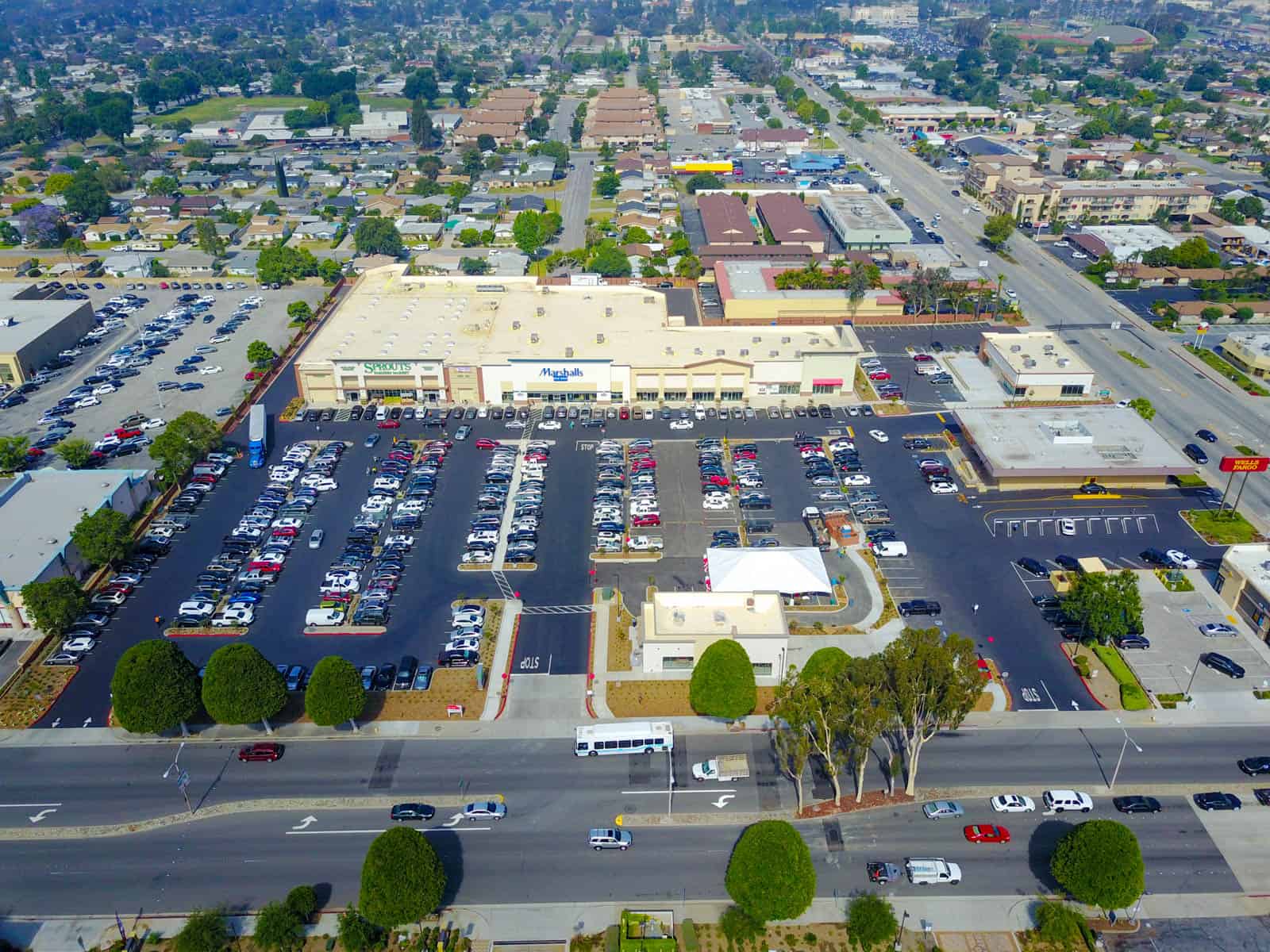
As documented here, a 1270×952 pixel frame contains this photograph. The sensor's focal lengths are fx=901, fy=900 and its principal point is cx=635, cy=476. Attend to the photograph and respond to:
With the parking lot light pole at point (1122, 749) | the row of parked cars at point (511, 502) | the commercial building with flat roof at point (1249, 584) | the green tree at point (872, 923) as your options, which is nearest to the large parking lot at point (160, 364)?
the row of parked cars at point (511, 502)

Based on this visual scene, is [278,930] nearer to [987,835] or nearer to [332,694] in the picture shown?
[332,694]

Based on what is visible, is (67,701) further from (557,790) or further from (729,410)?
(729,410)

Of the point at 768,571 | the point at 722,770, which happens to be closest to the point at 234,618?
the point at 722,770

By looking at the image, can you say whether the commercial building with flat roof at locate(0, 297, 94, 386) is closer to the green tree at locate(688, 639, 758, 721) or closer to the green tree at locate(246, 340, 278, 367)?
the green tree at locate(246, 340, 278, 367)

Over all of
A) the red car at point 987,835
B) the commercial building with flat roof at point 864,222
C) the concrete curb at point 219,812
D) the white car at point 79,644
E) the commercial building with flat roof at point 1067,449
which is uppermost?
the commercial building with flat roof at point 864,222

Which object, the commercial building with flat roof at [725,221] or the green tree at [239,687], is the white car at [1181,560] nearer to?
the green tree at [239,687]

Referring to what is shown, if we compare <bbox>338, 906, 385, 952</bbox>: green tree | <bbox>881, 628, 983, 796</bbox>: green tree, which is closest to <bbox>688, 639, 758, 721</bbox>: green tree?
<bbox>881, 628, 983, 796</bbox>: green tree
